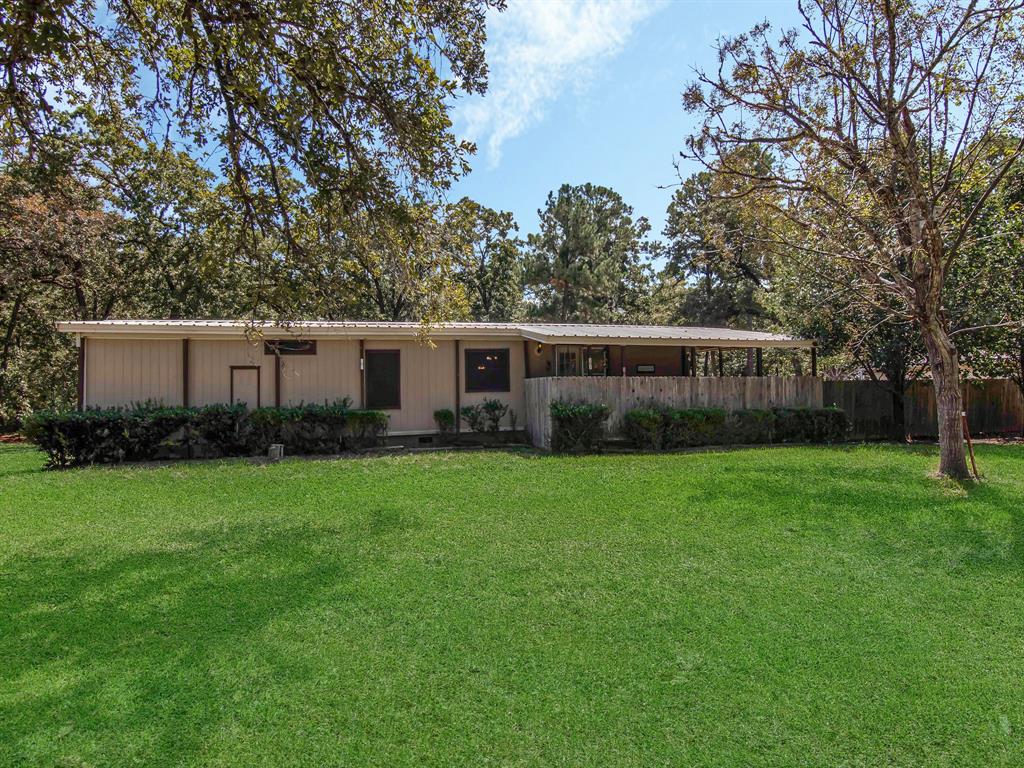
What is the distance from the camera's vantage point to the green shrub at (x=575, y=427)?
11.0 metres

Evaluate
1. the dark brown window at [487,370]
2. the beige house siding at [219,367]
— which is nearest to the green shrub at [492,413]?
the dark brown window at [487,370]

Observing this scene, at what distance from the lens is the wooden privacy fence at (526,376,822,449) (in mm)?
11516

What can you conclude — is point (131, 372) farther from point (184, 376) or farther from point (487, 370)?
point (487, 370)

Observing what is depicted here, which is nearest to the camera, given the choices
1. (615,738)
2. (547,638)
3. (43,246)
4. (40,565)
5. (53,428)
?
(615,738)

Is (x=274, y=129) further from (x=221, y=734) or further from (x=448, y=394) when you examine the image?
(x=448, y=394)

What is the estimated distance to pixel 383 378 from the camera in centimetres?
1257

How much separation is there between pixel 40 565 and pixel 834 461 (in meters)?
10.5

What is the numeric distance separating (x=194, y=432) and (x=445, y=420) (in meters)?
4.73

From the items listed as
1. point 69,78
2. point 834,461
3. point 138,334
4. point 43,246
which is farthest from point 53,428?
point 834,461

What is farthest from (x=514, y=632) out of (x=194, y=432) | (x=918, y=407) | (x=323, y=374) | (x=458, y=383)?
(x=918, y=407)

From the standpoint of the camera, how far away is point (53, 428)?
941 cm

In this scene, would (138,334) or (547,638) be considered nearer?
(547,638)

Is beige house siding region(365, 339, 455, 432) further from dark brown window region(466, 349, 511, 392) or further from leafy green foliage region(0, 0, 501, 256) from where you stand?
leafy green foliage region(0, 0, 501, 256)

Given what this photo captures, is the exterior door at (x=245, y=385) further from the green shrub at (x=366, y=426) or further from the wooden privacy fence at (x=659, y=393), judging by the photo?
the wooden privacy fence at (x=659, y=393)
